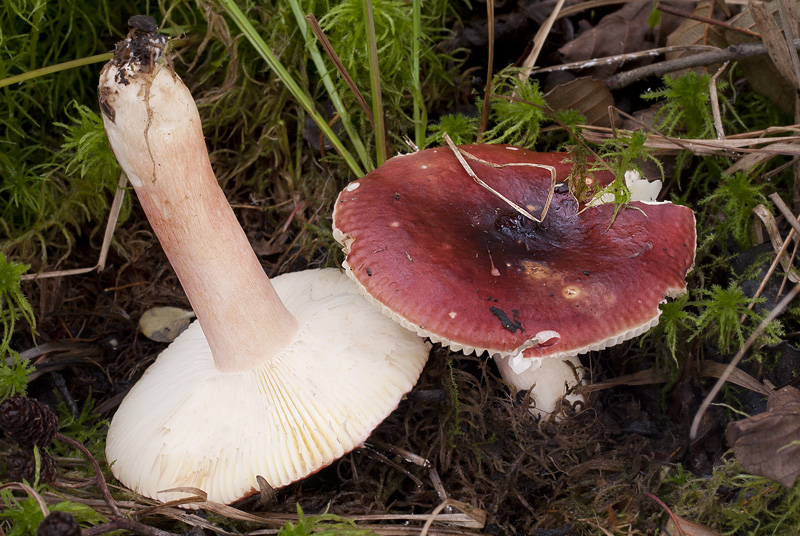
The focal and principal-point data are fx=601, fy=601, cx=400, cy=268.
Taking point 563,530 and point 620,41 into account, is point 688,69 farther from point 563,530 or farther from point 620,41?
point 563,530

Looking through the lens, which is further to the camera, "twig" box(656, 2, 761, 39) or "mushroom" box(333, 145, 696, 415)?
"twig" box(656, 2, 761, 39)

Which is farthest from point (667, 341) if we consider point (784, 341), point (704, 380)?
point (784, 341)

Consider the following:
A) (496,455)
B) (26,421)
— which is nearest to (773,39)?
(496,455)

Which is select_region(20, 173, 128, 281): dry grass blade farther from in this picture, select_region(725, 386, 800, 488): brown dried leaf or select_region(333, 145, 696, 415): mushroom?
select_region(725, 386, 800, 488): brown dried leaf

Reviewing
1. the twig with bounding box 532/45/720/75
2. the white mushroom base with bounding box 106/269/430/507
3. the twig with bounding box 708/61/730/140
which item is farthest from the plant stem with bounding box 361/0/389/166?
the twig with bounding box 708/61/730/140

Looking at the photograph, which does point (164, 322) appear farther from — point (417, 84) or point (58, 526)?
point (417, 84)

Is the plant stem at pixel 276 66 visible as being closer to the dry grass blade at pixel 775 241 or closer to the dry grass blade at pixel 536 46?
the dry grass blade at pixel 536 46
